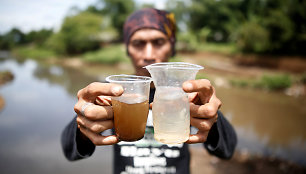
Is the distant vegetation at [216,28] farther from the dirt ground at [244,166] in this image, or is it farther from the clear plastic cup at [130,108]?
the clear plastic cup at [130,108]

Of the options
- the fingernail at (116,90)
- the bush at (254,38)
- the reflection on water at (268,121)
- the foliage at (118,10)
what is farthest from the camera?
the foliage at (118,10)

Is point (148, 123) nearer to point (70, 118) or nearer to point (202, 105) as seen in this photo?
point (202, 105)

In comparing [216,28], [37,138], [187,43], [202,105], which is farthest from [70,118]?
[216,28]

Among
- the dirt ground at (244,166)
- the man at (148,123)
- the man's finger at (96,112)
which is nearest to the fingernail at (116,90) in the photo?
the man at (148,123)

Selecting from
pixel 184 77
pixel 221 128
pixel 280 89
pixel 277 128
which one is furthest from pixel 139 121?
pixel 280 89

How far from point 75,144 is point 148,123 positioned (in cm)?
75

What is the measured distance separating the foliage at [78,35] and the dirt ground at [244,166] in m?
36.1

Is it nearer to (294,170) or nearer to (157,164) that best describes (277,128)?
(294,170)

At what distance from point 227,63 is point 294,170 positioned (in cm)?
1940

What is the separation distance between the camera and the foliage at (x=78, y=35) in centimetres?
3794

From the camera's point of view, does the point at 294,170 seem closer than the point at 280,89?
Yes

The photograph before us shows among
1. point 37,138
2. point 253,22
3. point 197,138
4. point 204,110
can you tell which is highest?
point 253,22

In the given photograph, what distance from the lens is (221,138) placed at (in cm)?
188

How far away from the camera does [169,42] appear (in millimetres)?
2580
